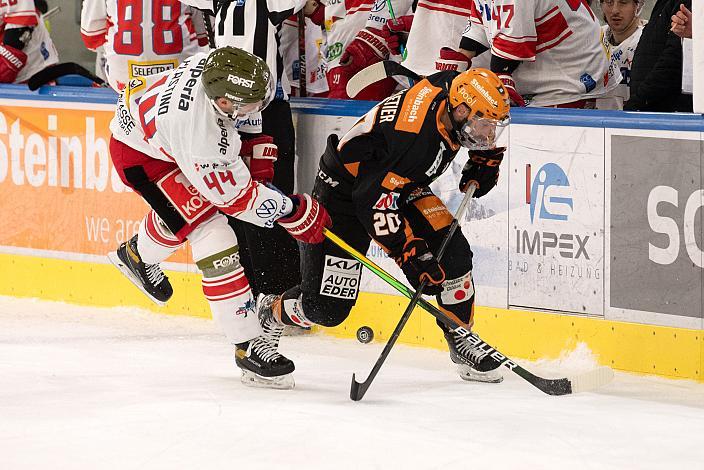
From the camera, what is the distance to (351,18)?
20.1 feet

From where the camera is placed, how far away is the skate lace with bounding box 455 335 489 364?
456 cm

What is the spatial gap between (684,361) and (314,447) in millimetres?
1537

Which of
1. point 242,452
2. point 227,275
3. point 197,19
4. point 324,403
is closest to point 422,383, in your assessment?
point 324,403

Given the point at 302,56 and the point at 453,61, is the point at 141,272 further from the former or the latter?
the point at 453,61

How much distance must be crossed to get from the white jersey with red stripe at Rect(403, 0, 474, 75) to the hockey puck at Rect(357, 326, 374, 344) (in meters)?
1.12

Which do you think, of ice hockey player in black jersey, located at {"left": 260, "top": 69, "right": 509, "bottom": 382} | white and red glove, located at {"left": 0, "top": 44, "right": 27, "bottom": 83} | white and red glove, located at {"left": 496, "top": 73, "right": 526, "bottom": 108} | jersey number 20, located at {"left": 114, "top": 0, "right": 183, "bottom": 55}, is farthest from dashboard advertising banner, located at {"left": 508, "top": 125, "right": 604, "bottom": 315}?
white and red glove, located at {"left": 0, "top": 44, "right": 27, "bottom": 83}

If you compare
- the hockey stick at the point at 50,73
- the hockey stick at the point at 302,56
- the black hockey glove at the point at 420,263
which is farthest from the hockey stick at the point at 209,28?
the black hockey glove at the point at 420,263

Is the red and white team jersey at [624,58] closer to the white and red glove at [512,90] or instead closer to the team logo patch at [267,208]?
the white and red glove at [512,90]

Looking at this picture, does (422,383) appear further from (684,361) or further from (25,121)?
(25,121)

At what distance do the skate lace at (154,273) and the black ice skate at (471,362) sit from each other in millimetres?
1170

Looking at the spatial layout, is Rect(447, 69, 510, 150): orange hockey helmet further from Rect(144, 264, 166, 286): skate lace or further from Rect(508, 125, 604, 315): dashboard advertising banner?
Rect(144, 264, 166, 286): skate lace

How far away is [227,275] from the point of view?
4477 mm

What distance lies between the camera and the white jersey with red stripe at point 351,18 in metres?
5.92

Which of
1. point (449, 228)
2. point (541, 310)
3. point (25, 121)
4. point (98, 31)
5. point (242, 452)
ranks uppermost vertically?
point (98, 31)
